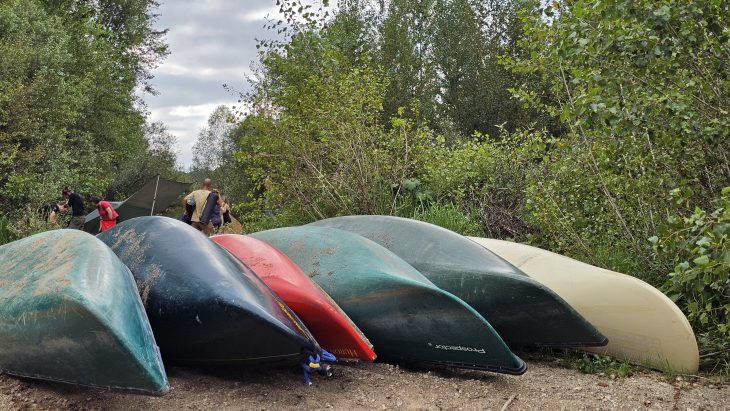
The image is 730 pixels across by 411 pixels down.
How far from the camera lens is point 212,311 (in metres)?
3.05

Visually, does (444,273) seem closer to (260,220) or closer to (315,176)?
(315,176)

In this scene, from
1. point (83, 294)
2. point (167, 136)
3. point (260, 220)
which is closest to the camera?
point (83, 294)

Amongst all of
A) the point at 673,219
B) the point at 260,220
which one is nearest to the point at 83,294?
the point at 673,219

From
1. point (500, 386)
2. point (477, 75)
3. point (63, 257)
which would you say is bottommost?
point (500, 386)

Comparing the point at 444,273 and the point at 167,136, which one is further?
the point at 167,136

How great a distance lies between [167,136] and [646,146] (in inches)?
1446

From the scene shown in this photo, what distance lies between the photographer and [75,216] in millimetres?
12266

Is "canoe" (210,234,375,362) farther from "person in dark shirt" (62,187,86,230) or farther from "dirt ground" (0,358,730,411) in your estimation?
"person in dark shirt" (62,187,86,230)

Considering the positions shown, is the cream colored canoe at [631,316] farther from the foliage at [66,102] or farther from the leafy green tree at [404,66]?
the leafy green tree at [404,66]

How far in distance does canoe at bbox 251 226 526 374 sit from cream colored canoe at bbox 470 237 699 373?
94 centimetres

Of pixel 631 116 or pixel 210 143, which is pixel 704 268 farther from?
pixel 210 143

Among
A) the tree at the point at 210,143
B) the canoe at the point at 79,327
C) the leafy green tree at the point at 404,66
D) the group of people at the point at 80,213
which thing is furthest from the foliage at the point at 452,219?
the tree at the point at 210,143

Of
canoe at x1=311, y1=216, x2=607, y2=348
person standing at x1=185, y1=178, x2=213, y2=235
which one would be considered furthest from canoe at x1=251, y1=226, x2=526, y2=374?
person standing at x1=185, y1=178, x2=213, y2=235

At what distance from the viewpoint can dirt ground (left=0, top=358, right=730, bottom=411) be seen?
3.01 metres
